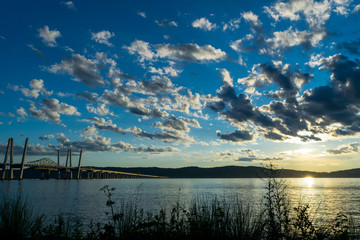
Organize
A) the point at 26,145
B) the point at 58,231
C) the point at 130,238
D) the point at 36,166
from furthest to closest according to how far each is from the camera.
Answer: the point at 36,166 < the point at 26,145 < the point at 58,231 < the point at 130,238

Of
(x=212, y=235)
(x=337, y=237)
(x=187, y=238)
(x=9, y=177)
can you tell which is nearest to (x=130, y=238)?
(x=187, y=238)

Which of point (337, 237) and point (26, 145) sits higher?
point (26, 145)

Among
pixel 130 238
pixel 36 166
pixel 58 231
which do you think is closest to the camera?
pixel 130 238

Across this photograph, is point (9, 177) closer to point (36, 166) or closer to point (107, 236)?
point (36, 166)

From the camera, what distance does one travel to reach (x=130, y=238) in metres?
8.75

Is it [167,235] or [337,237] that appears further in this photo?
[337,237]

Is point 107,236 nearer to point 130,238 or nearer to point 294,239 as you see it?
point 130,238

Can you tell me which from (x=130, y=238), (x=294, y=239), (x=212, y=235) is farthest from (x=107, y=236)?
(x=294, y=239)

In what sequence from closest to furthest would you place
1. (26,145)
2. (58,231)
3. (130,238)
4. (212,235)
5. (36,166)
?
(130,238)
(212,235)
(58,231)
(26,145)
(36,166)

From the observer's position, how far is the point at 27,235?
10.6m

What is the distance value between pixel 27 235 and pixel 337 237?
12.0 metres

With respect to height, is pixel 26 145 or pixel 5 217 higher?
pixel 26 145

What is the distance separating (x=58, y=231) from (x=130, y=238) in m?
3.43

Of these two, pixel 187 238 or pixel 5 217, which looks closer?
pixel 187 238
